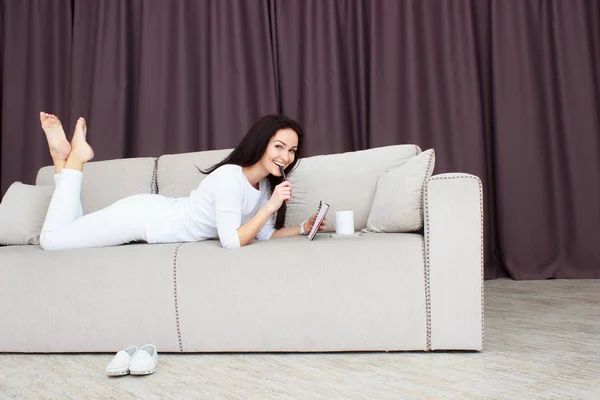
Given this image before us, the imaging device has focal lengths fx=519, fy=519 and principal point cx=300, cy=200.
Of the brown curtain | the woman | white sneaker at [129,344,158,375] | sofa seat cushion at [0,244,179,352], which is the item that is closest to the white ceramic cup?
the woman

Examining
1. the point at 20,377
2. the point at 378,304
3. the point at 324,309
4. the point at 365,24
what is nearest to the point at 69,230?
the point at 20,377

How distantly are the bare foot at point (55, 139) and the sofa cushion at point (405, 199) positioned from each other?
133cm

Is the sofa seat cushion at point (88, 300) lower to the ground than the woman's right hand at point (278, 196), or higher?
lower

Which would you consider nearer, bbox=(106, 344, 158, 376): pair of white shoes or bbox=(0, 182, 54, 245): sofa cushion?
bbox=(106, 344, 158, 376): pair of white shoes

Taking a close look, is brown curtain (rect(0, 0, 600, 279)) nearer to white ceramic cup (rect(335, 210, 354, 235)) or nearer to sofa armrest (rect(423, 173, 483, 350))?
white ceramic cup (rect(335, 210, 354, 235))

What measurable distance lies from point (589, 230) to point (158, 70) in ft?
9.38

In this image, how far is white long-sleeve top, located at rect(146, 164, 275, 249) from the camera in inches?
69.8

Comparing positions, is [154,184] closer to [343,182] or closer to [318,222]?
[343,182]

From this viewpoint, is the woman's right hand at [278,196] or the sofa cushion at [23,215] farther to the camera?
the sofa cushion at [23,215]

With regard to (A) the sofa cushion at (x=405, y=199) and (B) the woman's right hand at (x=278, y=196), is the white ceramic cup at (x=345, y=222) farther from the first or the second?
(B) the woman's right hand at (x=278, y=196)

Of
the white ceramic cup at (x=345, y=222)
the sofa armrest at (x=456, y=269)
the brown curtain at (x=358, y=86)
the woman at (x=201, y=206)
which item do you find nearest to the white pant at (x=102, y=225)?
the woman at (x=201, y=206)

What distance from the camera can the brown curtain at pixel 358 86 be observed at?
309cm

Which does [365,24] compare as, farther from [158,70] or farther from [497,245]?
[497,245]

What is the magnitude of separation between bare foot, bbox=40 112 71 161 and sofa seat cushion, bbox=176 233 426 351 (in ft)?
2.79
